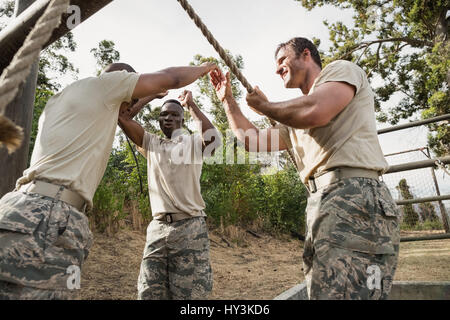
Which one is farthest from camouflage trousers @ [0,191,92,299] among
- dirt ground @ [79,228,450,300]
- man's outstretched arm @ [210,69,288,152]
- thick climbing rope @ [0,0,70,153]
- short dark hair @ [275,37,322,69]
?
dirt ground @ [79,228,450,300]

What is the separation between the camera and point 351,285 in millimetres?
1467

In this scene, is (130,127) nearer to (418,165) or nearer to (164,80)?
(164,80)

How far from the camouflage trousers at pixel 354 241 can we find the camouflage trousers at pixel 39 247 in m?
1.16

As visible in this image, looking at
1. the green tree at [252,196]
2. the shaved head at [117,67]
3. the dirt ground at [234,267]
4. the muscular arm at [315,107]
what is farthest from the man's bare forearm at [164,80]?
the green tree at [252,196]

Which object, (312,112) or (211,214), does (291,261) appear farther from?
(312,112)

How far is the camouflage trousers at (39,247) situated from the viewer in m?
1.24

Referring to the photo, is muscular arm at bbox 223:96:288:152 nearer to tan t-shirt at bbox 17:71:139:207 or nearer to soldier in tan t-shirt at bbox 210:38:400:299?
soldier in tan t-shirt at bbox 210:38:400:299

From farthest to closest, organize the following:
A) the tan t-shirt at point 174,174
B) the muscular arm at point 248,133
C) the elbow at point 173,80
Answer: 1. the tan t-shirt at point 174,174
2. the muscular arm at point 248,133
3. the elbow at point 173,80

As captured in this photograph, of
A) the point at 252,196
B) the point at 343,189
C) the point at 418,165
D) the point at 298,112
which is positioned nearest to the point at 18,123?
the point at 298,112

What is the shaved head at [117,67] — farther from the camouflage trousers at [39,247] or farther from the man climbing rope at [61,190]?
the camouflage trousers at [39,247]

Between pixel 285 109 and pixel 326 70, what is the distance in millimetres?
376

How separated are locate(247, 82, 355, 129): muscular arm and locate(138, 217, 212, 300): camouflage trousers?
1.52 metres

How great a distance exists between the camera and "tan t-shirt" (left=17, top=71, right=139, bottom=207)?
4.86 feet
